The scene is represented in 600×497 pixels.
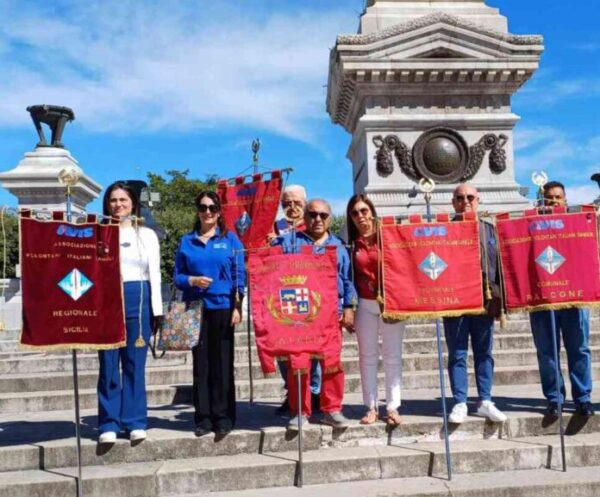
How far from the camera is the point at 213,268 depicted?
5273mm

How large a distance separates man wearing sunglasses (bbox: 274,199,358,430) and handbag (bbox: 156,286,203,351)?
928 millimetres

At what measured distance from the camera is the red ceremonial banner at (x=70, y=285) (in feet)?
15.4

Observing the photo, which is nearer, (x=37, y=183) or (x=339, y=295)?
(x=339, y=295)

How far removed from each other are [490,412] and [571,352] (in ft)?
3.28

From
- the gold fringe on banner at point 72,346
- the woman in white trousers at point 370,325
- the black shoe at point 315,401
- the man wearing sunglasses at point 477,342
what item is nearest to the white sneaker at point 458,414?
the man wearing sunglasses at point 477,342

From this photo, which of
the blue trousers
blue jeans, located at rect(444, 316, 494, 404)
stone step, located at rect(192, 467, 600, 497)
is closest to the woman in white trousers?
blue jeans, located at rect(444, 316, 494, 404)

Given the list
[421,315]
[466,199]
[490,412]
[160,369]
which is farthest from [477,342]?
[160,369]

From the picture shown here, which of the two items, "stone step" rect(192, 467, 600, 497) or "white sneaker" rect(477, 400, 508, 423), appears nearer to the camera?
"stone step" rect(192, 467, 600, 497)

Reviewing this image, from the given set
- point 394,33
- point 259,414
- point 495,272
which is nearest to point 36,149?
point 394,33

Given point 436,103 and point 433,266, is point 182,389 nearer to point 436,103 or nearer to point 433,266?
point 433,266

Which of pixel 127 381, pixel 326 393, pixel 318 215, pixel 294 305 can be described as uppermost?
pixel 318 215

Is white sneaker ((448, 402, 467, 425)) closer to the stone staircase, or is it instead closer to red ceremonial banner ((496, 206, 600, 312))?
the stone staircase

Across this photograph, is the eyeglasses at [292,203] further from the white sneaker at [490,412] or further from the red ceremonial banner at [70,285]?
the white sneaker at [490,412]

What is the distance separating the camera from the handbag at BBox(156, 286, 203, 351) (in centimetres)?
509
